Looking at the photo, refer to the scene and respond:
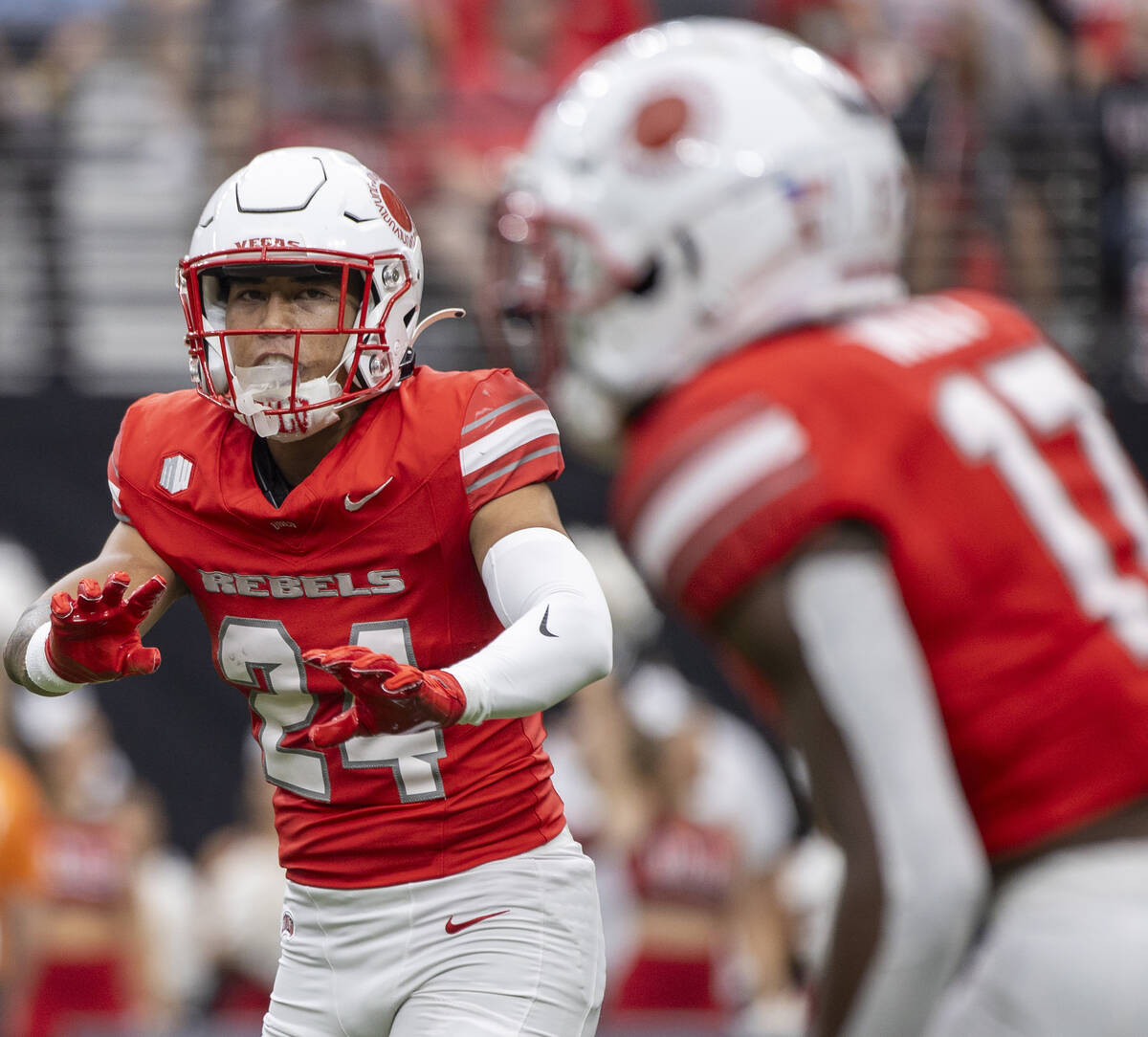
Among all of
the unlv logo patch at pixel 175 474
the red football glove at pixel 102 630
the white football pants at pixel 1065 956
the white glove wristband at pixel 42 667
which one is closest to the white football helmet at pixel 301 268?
the unlv logo patch at pixel 175 474

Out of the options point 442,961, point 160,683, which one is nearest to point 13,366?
point 160,683

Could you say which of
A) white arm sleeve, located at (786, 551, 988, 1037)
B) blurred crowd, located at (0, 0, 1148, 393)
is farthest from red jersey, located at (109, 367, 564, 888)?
blurred crowd, located at (0, 0, 1148, 393)

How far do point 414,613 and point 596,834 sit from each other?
3.37 meters

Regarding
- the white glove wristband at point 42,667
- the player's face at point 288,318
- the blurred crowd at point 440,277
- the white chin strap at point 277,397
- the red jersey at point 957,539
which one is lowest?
the blurred crowd at point 440,277

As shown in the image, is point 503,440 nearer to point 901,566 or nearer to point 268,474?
point 268,474

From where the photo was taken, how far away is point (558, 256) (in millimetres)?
2080

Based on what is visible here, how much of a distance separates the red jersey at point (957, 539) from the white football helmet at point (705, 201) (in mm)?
184

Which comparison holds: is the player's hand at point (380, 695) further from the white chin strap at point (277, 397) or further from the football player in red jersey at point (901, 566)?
the white chin strap at point (277, 397)

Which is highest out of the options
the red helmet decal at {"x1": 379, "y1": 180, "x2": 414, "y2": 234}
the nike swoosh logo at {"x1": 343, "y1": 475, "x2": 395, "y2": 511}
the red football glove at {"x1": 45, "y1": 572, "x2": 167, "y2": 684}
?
the red helmet decal at {"x1": 379, "y1": 180, "x2": 414, "y2": 234}

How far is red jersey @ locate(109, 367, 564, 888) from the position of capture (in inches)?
101

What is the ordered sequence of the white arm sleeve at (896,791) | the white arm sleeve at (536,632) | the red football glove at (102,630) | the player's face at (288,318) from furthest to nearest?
the player's face at (288,318) → the red football glove at (102,630) → the white arm sleeve at (536,632) → the white arm sleeve at (896,791)

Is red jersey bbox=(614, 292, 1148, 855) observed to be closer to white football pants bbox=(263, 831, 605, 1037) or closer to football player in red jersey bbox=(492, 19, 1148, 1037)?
football player in red jersey bbox=(492, 19, 1148, 1037)

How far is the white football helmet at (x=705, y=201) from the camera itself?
1939mm

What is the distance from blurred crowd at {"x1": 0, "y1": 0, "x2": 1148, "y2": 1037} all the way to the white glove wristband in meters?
3.12
